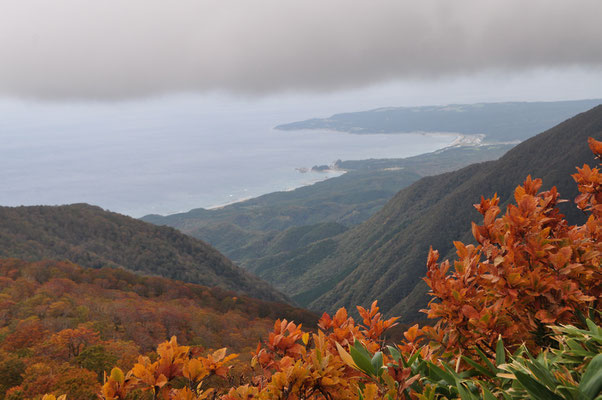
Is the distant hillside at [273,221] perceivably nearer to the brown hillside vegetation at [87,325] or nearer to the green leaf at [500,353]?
the brown hillside vegetation at [87,325]

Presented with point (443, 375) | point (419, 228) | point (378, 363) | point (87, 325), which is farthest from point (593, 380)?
point (419, 228)

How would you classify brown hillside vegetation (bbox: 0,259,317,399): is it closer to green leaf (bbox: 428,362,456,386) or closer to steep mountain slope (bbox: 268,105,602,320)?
green leaf (bbox: 428,362,456,386)

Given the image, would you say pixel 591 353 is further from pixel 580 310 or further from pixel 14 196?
pixel 14 196

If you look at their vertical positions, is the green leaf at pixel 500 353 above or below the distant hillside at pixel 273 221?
above

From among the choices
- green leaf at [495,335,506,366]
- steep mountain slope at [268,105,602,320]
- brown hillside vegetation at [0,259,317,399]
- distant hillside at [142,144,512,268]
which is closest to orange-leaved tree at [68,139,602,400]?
green leaf at [495,335,506,366]

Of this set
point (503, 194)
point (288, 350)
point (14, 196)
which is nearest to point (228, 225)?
point (503, 194)

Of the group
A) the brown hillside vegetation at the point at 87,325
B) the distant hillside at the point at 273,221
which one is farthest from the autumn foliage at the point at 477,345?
the distant hillside at the point at 273,221
